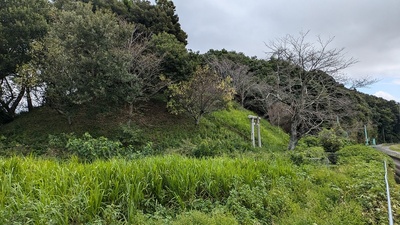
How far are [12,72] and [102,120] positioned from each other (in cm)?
441

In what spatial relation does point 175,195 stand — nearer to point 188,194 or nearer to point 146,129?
point 188,194

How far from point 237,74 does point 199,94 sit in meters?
8.10

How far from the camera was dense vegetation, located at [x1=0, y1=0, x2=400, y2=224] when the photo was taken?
3193 mm

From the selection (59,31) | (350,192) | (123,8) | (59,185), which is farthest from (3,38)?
(350,192)

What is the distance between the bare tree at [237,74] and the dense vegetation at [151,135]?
0.31ft

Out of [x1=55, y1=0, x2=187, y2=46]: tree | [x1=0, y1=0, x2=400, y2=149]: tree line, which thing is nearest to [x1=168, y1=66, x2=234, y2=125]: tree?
[x1=0, y1=0, x2=400, y2=149]: tree line

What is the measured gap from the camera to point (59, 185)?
3.03 m

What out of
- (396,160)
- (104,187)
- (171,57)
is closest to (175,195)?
(104,187)

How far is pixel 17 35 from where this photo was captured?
10.9m

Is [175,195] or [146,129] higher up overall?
[146,129]

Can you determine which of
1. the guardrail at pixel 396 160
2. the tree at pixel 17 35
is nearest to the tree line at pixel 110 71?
the tree at pixel 17 35

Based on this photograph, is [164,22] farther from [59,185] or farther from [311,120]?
[59,185]

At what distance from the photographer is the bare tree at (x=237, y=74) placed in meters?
18.8

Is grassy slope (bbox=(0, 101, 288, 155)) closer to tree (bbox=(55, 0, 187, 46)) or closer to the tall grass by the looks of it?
tree (bbox=(55, 0, 187, 46))
